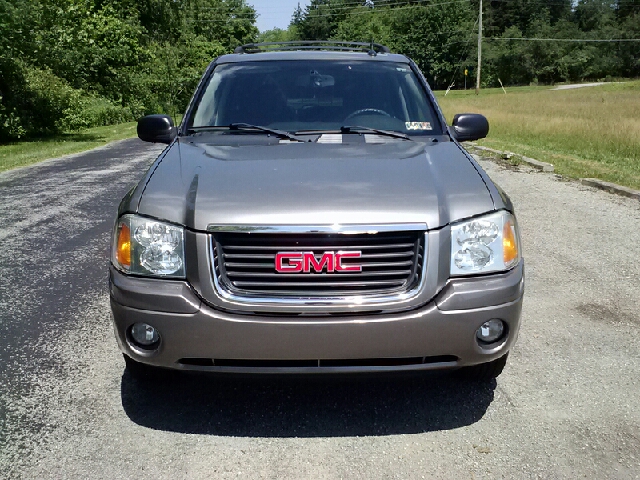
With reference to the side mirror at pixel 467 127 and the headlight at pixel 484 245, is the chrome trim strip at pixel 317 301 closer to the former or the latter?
the headlight at pixel 484 245

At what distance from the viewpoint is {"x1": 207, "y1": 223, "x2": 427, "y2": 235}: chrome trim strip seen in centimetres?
273

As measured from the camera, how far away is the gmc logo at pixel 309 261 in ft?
9.06

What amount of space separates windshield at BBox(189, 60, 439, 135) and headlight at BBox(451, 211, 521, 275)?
54.4 inches

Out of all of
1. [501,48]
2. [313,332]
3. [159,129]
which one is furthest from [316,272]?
[501,48]

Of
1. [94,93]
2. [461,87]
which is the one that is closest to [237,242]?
[94,93]

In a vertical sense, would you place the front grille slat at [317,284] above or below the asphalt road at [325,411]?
above

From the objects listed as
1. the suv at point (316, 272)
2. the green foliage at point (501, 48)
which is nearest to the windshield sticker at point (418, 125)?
the suv at point (316, 272)

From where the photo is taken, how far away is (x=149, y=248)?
291cm

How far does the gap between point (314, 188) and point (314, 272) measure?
0.40 meters

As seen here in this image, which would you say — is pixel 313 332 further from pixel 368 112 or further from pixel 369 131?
pixel 368 112

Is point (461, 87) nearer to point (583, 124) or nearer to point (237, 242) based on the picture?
point (583, 124)

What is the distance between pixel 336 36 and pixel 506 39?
28152 mm

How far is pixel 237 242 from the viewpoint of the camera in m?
2.81

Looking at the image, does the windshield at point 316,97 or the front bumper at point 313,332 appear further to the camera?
the windshield at point 316,97
